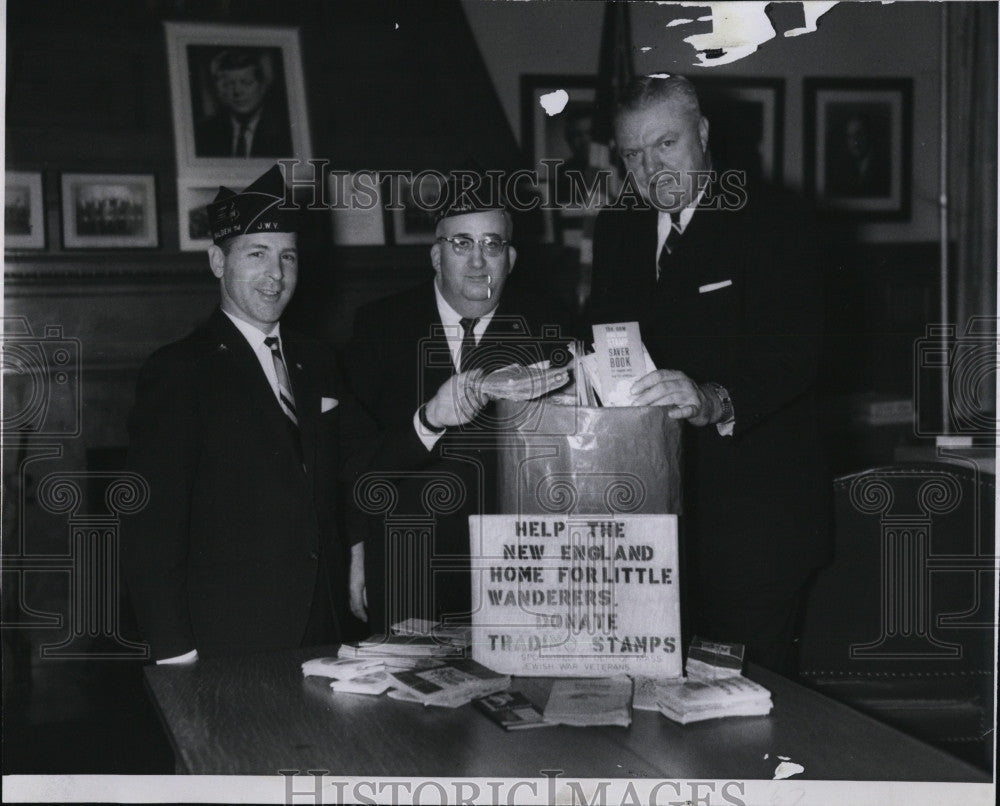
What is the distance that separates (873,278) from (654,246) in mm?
962

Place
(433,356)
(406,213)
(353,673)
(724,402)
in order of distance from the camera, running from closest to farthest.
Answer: (353,673), (724,402), (433,356), (406,213)

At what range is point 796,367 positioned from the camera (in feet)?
7.73

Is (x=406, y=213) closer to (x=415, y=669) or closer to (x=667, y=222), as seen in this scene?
(x=667, y=222)

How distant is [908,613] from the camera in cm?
253

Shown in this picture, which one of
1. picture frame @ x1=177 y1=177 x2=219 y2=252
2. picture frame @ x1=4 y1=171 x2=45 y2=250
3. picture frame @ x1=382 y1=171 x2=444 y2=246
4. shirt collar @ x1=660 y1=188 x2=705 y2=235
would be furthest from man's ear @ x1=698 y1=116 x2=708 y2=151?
picture frame @ x1=4 y1=171 x2=45 y2=250

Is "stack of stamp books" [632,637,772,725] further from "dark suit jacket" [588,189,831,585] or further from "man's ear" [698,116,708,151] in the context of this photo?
"man's ear" [698,116,708,151]

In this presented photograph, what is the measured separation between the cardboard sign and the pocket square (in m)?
0.91

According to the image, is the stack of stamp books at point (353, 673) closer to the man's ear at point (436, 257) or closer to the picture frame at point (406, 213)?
the man's ear at point (436, 257)

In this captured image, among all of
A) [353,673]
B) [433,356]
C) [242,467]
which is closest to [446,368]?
[433,356]

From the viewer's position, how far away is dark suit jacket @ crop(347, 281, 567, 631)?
258 centimetres

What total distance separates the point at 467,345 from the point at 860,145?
1.35 m

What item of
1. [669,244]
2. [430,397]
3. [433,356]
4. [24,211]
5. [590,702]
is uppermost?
[24,211]

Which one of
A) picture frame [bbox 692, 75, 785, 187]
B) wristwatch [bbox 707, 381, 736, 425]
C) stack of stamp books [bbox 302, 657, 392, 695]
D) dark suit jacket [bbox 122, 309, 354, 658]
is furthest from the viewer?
picture frame [bbox 692, 75, 785, 187]

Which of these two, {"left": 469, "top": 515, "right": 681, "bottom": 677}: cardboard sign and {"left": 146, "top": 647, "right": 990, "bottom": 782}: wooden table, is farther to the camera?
{"left": 469, "top": 515, "right": 681, "bottom": 677}: cardboard sign
